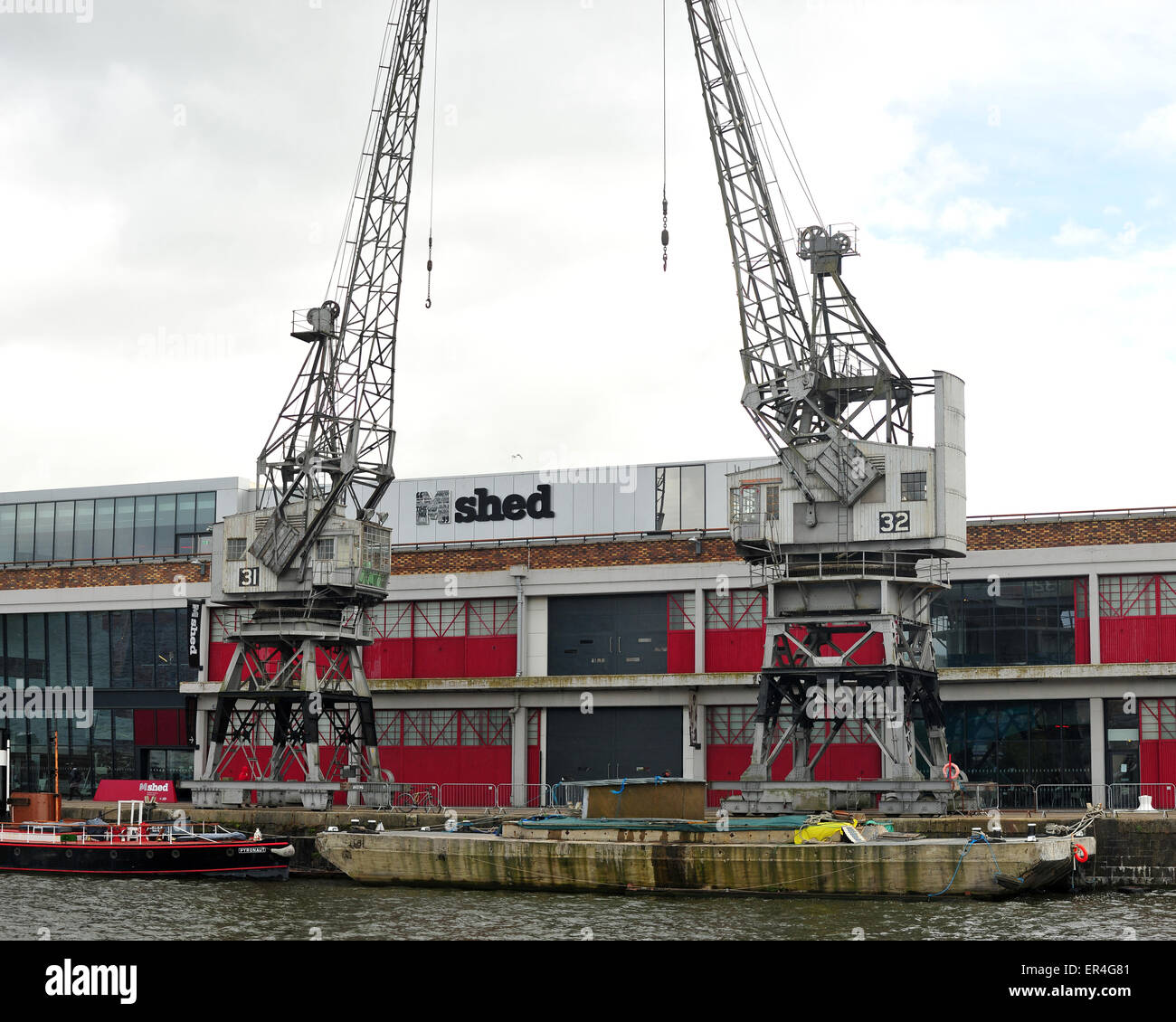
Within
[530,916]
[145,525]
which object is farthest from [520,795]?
[145,525]

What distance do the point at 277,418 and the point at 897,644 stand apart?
27.4 meters

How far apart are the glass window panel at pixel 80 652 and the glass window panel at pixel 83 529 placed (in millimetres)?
11754

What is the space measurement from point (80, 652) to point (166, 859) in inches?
1077

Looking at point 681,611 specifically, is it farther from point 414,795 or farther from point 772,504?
point 414,795

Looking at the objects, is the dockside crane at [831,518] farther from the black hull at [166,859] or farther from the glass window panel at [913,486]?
the black hull at [166,859]

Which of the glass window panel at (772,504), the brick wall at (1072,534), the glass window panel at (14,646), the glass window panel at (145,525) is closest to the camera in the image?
the glass window panel at (772,504)

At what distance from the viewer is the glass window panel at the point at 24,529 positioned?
285ft

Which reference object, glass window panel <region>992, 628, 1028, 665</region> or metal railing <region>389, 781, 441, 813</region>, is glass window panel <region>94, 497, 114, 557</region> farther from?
glass window panel <region>992, 628, 1028, 665</region>

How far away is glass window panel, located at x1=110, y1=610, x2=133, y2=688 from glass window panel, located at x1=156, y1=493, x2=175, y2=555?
32.0ft

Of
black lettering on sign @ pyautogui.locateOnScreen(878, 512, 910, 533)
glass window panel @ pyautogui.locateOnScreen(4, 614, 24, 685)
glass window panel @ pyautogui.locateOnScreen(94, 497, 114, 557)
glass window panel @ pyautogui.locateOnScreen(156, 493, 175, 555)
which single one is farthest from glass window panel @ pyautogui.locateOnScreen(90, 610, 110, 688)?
black lettering on sign @ pyautogui.locateOnScreen(878, 512, 910, 533)

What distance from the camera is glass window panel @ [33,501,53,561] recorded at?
8617cm

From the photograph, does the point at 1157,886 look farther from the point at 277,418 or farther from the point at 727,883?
the point at 277,418

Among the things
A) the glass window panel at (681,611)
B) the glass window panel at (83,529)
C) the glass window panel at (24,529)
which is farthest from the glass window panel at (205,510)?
the glass window panel at (681,611)
